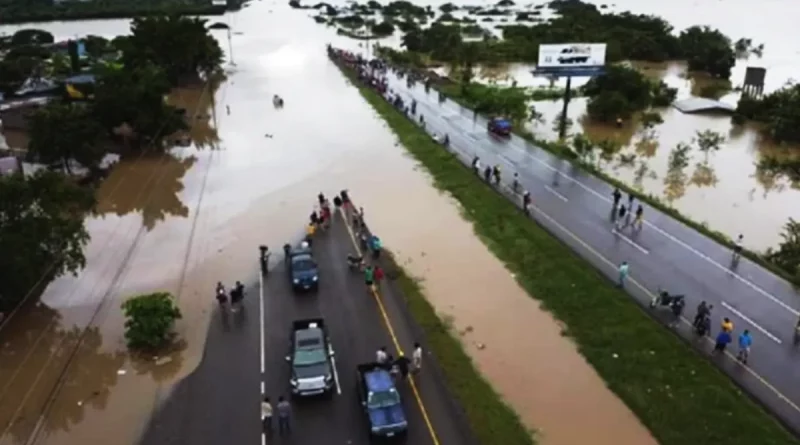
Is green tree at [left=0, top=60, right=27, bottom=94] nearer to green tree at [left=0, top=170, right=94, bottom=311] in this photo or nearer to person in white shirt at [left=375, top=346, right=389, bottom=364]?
green tree at [left=0, top=170, right=94, bottom=311]

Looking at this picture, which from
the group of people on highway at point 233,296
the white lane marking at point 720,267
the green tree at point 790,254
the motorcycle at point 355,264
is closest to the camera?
the white lane marking at point 720,267

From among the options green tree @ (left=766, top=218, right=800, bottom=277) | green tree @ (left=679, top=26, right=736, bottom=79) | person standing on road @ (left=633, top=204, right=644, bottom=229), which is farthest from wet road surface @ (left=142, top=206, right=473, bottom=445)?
green tree @ (left=679, top=26, right=736, bottom=79)

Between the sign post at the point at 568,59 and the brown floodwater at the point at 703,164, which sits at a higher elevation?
the sign post at the point at 568,59

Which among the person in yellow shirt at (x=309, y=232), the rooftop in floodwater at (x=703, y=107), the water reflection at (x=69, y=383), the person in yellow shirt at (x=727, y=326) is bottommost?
the water reflection at (x=69, y=383)

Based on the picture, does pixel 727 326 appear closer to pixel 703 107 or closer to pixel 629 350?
pixel 629 350

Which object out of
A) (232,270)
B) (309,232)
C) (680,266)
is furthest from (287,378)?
(680,266)

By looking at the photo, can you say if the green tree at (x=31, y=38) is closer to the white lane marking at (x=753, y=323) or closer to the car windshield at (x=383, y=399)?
the car windshield at (x=383, y=399)

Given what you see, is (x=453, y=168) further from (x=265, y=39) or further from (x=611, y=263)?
(x=265, y=39)

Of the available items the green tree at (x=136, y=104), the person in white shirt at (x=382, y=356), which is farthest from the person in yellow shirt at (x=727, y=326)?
the green tree at (x=136, y=104)
